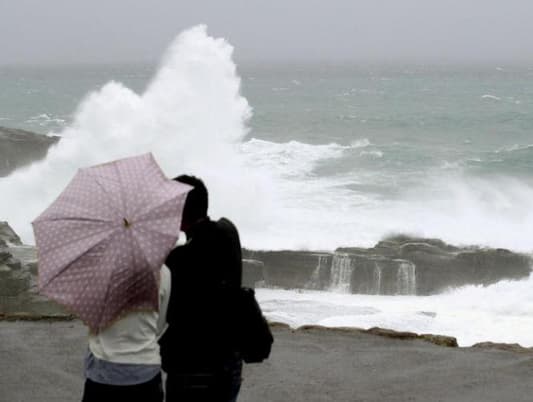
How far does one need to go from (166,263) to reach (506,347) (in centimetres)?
478

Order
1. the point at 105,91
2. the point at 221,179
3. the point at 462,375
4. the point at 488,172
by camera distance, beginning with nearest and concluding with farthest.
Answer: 1. the point at 462,375
2. the point at 221,179
3. the point at 105,91
4. the point at 488,172

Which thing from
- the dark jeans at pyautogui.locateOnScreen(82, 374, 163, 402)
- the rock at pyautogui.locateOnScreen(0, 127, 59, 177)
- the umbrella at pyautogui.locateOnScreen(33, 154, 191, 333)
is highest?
the rock at pyautogui.locateOnScreen(0, 127, 59, 177)

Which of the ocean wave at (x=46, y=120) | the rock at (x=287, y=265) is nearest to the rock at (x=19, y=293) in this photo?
the rock at (x=287, y=265)

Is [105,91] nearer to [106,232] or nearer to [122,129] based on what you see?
[122,129]

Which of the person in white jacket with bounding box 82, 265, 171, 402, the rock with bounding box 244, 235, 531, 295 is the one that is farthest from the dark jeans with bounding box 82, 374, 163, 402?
the rock with bounding box 244, 235, 531, 295

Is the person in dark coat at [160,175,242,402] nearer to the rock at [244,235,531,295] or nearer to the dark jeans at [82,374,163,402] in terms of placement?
the dark jeans at [82,374,163,402]

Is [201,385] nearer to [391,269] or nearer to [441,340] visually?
[441,340]

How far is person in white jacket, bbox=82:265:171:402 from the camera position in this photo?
123 inches

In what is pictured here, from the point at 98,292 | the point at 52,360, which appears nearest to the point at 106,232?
the point at 98,292

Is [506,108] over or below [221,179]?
over

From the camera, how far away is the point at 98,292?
307 centimetres

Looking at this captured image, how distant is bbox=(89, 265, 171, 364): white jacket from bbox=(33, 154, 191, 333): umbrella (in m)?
0.05

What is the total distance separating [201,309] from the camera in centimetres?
318

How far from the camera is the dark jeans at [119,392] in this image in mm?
3164
